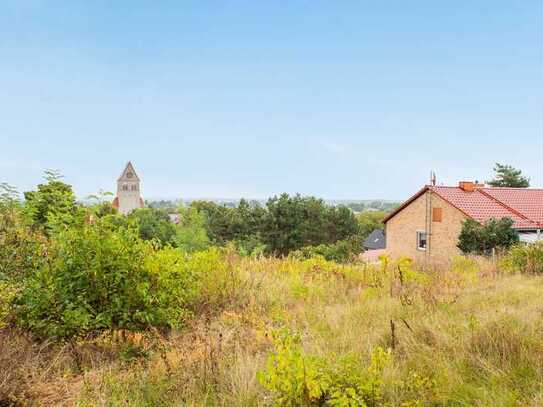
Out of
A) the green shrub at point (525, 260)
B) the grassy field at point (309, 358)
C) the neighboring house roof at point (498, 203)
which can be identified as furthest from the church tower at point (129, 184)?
the grassy field at point (309, 358)

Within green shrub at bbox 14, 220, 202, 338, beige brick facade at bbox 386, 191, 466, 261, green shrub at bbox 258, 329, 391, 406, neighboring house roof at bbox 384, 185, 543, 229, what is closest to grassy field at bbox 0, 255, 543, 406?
green shrub at bbox 258, 329, 391, 406

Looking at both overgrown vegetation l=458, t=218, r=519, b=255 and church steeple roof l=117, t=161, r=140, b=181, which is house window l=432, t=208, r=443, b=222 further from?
church steeple roof l=117, t=161, r=140, b=181

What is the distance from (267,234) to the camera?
1929 inches

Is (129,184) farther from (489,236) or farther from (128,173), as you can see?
(489,236)

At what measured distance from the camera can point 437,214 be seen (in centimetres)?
3253

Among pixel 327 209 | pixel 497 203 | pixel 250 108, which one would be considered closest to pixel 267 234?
pixel 327 209

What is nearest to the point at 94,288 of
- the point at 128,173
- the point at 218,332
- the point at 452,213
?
the point at 218,332

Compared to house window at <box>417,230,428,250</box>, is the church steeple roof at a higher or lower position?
higher

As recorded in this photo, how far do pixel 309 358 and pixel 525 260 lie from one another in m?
7.41

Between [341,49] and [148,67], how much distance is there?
11.1 meters

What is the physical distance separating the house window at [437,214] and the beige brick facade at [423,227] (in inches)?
5.9

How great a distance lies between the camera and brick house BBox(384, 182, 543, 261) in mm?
30266

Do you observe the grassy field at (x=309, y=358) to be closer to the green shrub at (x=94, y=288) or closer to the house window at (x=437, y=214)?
the green shrub at (x=94, y=288)

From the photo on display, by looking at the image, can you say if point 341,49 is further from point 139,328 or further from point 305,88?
point 139,328
